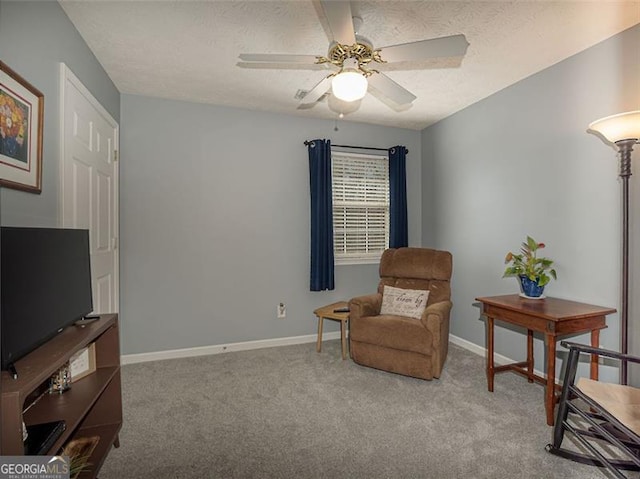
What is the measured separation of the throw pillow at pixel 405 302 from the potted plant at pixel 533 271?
0.77 meters

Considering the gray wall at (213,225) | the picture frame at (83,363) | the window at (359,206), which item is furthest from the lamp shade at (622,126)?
the picture frame at (83,363)

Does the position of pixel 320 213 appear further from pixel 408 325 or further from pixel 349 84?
pixel 349 84

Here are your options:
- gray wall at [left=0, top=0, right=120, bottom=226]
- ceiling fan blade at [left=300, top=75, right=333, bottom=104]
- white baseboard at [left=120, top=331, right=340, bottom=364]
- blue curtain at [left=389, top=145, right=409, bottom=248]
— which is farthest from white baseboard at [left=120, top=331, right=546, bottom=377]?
ceiling fan blade at [left=300, top=75, right=333, bottom=104]

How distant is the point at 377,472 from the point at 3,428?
4.99 ft

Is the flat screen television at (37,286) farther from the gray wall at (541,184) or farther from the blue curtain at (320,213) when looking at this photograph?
the gray wall at (541,184)

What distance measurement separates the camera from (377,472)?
5.45 feet

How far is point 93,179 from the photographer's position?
96.1 inches

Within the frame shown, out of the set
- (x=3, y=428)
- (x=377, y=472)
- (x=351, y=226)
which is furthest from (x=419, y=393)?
(x=3, y=428)

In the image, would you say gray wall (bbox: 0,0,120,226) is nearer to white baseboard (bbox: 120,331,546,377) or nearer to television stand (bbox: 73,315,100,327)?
Result: television stand (bbox: 73,315,100,327)

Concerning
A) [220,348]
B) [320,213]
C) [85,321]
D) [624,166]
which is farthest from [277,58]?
[220,348]

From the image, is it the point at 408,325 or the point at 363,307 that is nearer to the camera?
the point at 408,325

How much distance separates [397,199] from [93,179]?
9.68 ft

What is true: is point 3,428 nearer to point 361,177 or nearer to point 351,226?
point 351,226

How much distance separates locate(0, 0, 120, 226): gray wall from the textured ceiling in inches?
6.7
